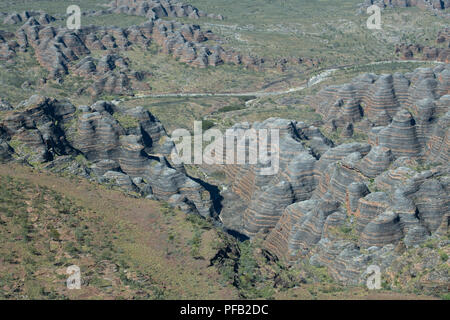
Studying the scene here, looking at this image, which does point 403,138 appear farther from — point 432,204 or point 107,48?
point 107,48

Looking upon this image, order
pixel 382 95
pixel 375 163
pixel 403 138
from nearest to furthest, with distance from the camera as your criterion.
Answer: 1. pixel 375 163
2. pixel 403 138
3. pixel 382 95

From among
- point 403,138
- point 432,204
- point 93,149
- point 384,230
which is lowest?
point 93,149

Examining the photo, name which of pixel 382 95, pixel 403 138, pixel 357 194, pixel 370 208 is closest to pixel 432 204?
pixel 370 208

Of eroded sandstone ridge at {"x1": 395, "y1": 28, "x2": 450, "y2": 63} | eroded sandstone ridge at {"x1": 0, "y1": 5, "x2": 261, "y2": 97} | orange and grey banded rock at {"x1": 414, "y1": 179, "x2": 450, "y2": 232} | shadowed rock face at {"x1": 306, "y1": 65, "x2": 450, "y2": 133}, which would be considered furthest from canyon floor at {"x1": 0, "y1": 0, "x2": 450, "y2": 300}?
eroded sandstone ridge at {"x1": 395, "y1": 28, "x2": 450, "y2": 63}

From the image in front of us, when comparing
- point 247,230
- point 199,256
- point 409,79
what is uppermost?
point 409,79

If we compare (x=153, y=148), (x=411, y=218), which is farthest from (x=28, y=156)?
(x=411, y=218)

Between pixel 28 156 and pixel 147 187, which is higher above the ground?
pixel 28 156
